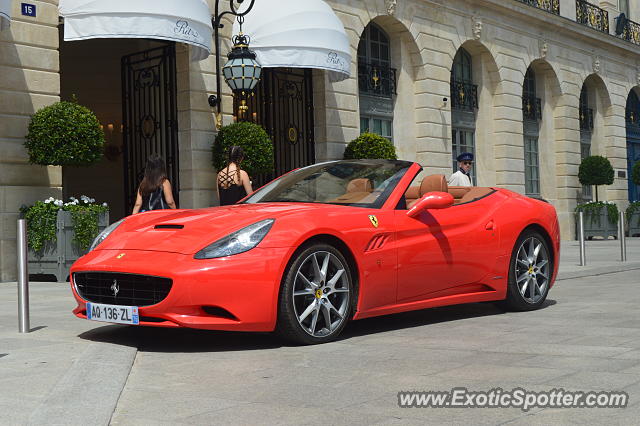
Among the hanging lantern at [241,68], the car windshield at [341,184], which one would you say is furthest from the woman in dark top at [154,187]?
the hanging lantern at [241,68]

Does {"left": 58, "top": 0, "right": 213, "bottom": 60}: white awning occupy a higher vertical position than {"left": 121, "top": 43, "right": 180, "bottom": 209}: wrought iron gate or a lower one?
higher

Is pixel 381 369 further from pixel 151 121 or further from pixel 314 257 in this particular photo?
pixel 151 121

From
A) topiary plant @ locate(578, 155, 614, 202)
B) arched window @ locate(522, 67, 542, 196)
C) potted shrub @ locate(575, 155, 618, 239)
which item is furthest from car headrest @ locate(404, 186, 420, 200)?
topiary plant @ locate(578, 155, 614, 202)

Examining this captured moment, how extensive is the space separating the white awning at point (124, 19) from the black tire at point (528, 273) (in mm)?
6996

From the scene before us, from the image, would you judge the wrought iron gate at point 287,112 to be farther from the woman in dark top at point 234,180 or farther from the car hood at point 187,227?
the car hood at point 187,227

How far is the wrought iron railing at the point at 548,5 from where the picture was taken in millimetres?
24748

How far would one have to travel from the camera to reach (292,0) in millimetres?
15961

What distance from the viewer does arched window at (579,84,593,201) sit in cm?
2811

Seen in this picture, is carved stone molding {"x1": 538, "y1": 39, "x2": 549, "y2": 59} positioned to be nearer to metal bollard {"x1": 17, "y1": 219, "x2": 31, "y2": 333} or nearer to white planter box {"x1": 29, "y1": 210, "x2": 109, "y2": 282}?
white planter box {"x1": 29, "y1": 210, "x2": 109, "y2": 282}

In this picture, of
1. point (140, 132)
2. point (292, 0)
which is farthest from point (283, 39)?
point (140, 132)

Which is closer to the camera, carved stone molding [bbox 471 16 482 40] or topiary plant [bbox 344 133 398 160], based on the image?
topiary plant [bbox 344 133 398 160]

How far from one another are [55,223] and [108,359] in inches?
281

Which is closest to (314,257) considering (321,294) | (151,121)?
(321,294)

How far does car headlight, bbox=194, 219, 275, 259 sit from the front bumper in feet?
0.15
